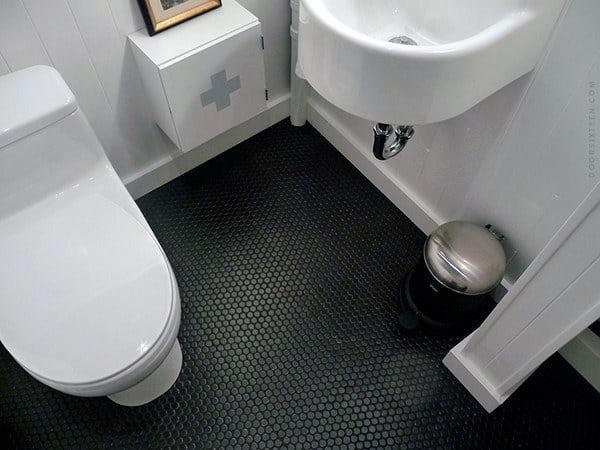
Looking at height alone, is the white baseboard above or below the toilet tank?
below

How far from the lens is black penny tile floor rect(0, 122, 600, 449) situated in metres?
1.18

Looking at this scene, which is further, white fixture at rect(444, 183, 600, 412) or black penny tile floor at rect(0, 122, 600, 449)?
black penny tile floor at rect(0, 122, 600, 449)

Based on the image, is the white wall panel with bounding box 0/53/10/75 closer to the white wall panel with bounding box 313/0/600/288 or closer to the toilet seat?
the toilet seat

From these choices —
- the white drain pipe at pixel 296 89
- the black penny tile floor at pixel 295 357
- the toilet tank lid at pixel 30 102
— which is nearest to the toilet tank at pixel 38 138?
the toilet tank lid at pixel 30 102

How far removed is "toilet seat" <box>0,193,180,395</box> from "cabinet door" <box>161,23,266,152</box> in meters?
0.34

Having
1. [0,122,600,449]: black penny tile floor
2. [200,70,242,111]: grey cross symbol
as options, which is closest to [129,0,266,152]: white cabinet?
[200,70,242,111]: grey cross symbol

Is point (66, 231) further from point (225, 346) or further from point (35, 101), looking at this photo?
point (225, 346)

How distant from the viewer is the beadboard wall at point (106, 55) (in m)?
1.01

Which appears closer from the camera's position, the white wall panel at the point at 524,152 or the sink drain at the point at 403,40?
the white wall panel at the point at 524,152

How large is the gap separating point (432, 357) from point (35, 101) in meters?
1.14

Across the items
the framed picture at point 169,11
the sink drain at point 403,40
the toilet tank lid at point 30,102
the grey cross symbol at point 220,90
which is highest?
the sink drain at point 403,40

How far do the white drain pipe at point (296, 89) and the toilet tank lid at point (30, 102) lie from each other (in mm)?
683

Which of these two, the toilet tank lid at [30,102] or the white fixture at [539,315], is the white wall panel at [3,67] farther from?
the white fixture at [539,315]

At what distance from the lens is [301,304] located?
53.7 inches
